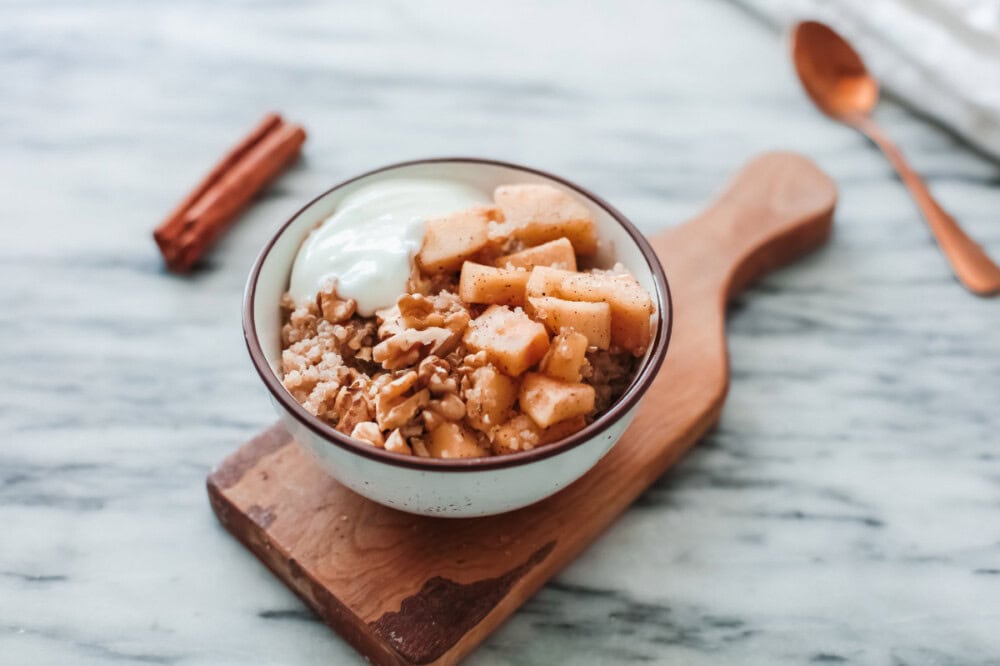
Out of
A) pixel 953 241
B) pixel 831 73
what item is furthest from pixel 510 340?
pixel 831 73

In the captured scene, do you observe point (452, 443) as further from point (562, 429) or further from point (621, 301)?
point (621, 301)

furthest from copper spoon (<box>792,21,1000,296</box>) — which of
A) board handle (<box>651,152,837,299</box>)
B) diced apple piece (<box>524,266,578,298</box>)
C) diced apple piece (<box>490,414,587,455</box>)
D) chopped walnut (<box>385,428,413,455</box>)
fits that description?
chopped walnut (<box>385,428,413,455</box>)

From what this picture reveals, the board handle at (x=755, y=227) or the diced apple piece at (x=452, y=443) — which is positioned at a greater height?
the board handle at (x=755, y=227)

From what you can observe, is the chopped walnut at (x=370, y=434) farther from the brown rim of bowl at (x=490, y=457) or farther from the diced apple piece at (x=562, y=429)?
the diced apple piece at (x=562, y=429)

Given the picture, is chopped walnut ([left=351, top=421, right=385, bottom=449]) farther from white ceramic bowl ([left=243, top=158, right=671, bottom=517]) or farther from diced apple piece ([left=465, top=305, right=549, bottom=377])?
diced apple piece ([left=465, top=305, right=549, bottom=377])

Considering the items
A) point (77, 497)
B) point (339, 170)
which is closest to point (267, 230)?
point (339, 170)

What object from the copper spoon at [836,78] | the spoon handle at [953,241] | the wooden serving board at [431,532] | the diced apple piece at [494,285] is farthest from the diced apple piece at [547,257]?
the copper spoon at [836,78]

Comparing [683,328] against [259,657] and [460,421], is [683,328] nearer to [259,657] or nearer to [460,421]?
[460,421]
